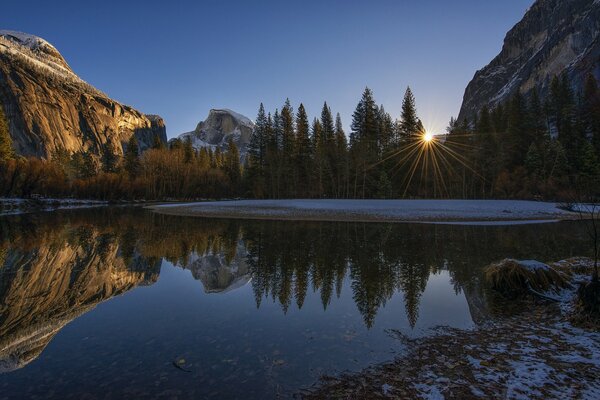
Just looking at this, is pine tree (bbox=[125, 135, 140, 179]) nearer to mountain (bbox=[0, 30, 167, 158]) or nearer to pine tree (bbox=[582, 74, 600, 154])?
mountain (bbox=[0, 30, 167, 158])

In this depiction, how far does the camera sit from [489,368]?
4551mm

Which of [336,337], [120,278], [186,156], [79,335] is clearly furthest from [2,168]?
[336,337]

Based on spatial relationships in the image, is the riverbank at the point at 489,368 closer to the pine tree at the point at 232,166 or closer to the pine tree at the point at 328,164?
the pine tree at the point at 328,164

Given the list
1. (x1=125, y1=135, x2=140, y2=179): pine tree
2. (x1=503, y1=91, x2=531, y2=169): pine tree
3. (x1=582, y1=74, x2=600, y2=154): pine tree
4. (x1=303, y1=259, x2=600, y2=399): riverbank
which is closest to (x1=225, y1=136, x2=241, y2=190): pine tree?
(x1=125, y1=135, x2=140, y2=179): pine tree

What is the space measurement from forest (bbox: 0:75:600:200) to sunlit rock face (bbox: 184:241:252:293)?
45424 mm

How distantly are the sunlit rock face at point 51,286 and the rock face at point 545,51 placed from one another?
86.5 m

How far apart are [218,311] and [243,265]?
456 cm

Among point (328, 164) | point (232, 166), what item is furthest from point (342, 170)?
point (232, 166)

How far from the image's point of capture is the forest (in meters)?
50.3

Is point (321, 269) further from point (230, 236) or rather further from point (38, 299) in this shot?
point (230, 236)

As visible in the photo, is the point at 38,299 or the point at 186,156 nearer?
the point at 38,299

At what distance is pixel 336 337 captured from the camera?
5934mm

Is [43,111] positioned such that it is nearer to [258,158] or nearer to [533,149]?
[258,158]

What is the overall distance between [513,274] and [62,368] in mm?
10283
